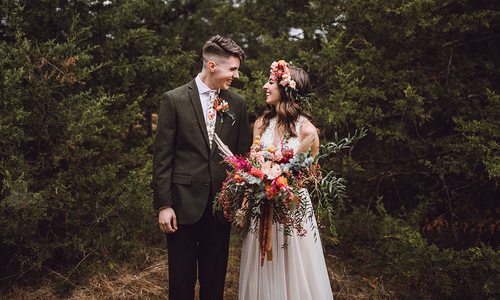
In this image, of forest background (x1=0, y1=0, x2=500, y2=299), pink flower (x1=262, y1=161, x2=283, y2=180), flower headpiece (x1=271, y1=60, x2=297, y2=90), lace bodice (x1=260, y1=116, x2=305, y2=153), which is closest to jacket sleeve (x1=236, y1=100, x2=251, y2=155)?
lace bodice (x1=260, y1=116, x2=305, y2=153)

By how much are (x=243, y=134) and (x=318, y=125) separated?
218 centimetres

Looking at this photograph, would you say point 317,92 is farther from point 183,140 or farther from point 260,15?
point 183,140

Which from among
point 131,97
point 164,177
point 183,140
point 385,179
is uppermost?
point 183,140

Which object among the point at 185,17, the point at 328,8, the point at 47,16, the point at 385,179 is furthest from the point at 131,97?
the point at 385,179

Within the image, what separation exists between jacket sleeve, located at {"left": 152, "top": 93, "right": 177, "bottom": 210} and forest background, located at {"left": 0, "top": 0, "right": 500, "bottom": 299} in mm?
1616

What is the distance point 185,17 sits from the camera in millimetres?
7254

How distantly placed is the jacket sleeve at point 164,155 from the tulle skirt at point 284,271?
2.31ft

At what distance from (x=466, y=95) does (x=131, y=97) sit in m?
4.18

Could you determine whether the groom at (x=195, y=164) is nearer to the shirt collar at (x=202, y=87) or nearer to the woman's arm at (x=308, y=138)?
the shirt collar at (x=202, y=87)

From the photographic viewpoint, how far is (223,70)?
3.17 m

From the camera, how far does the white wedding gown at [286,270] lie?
10.7 feet

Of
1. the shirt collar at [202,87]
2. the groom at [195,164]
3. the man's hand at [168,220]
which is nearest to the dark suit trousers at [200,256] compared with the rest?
the groom at [195,164]

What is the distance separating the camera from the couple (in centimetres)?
306

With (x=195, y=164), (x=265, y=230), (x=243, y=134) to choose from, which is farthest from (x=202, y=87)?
(x=265, y=230)
